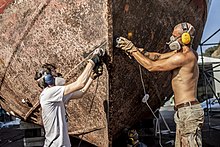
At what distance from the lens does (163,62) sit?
3.45m

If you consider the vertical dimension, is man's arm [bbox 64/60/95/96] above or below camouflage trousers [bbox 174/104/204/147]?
above

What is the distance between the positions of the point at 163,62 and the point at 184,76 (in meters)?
0.25

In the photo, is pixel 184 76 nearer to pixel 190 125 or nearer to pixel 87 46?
pixel 190 125

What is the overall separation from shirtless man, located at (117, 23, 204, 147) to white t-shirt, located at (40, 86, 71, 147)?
87cm

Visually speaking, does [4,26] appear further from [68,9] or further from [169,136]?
[169,136]

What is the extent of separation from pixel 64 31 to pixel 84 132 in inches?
51.6

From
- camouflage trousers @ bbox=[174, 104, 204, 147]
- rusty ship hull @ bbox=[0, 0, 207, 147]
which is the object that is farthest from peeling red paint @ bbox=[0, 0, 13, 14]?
camouflage trousers @ bbox=[174, 104, 204, 147]

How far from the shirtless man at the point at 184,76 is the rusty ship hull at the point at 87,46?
0.44 meters

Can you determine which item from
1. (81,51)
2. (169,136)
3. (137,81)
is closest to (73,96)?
(81,51)

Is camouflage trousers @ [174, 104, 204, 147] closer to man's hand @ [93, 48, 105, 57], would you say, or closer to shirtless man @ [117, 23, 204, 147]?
shirtless man @ [117, 23, 204, 147]

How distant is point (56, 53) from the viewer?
3.96m

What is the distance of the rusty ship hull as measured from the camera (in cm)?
372

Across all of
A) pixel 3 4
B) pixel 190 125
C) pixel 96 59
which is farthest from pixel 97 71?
pixel 3 4

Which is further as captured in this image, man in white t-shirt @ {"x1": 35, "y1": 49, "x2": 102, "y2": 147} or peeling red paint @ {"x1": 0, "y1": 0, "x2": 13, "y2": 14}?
peeling red paint @ {"x1": 0, "y1": 0, "x2": 13, "y2": 14}
